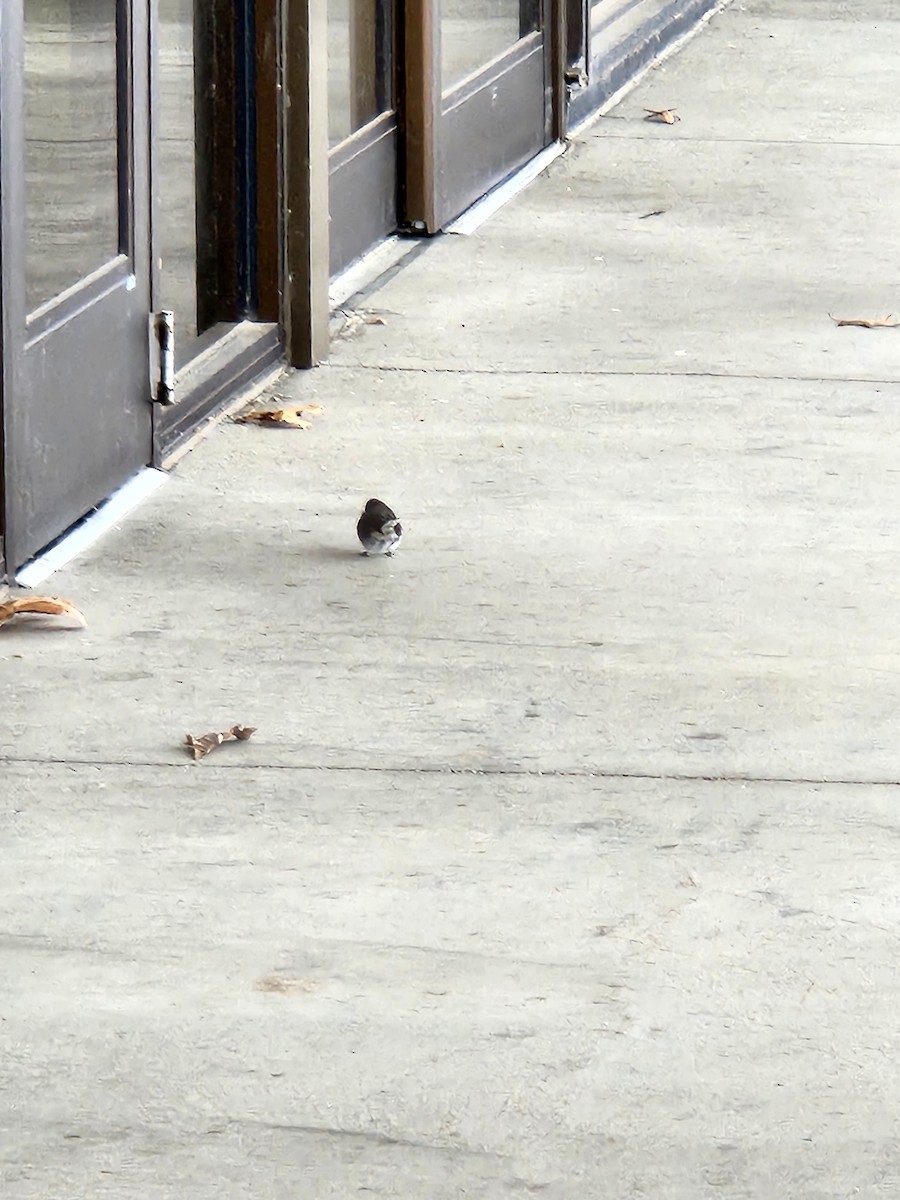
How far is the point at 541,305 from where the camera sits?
6.90 meters

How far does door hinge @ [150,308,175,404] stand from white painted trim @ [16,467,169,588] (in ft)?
0.61

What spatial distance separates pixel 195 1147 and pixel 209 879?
2.39 ft

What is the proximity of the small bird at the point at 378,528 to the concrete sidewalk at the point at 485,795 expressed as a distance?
9 cm

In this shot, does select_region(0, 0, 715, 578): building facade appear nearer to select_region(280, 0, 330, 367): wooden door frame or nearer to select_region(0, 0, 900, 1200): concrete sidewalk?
select_region(280, 0, 330, 367): wooden door frame

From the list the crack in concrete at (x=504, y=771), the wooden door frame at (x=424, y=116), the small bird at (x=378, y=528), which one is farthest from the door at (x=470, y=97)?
the crack in concrete at (x=504, y=771)

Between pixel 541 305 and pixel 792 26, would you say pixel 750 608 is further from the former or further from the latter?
pixel 792 26

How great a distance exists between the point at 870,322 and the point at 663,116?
325 cm

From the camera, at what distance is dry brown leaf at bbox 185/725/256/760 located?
3.85 meters

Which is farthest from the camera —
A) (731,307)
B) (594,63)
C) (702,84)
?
(702,84)

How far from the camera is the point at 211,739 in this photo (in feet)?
12.7

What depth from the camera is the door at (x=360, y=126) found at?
6852 mm

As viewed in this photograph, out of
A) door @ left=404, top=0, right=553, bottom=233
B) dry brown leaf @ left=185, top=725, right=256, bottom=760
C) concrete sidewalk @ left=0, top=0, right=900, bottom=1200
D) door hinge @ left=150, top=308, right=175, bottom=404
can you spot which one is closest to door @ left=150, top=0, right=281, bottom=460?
concrete sidewalk @ left=0, top=0, right=900, bottom=1200

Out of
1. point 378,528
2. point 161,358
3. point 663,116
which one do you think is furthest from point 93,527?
point 663,116

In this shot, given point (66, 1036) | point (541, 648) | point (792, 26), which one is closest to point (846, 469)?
point (541, 648)
